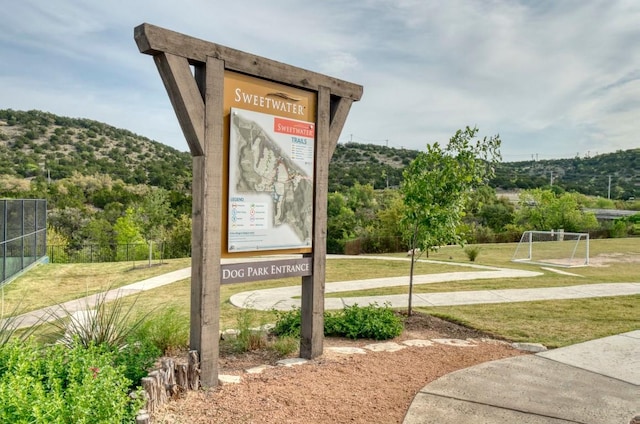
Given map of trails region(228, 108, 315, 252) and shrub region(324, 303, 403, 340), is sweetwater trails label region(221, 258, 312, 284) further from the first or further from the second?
shrub region(324, 303, 403, 340)

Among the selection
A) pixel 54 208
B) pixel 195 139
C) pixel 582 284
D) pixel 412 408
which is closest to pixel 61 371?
pixel 195 139

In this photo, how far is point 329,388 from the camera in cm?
447

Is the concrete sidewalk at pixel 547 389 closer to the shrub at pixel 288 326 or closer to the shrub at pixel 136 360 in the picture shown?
the shrub at pixel 136 360

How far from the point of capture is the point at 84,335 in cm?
509

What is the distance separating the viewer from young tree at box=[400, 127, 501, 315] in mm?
7891

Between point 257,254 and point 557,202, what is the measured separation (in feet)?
133

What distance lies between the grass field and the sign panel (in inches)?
Result: 82.6

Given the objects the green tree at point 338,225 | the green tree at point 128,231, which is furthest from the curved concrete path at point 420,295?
the green tree at point 338,225

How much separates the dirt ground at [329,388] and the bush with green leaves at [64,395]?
1.65 ft

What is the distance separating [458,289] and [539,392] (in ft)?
24.5

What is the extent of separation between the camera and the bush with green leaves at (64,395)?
2746mm

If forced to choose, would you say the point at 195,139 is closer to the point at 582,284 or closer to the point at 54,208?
the point at 582,284

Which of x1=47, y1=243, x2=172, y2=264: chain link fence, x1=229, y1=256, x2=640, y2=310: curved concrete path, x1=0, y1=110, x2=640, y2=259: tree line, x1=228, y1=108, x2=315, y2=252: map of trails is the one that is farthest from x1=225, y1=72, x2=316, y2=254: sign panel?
x1=47, y1=243, x2=172, y2=264: chain link fence

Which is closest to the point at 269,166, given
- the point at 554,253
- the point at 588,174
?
the point at 554,253
